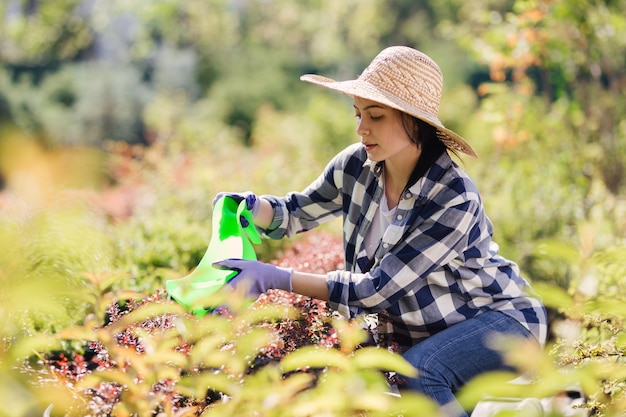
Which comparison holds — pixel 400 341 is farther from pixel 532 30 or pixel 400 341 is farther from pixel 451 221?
pixel 532 30

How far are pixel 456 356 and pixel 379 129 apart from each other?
Answer: 661 mm

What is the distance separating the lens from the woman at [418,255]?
198 cm

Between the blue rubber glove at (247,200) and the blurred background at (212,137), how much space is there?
0.41 metres

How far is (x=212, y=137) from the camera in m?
10.5

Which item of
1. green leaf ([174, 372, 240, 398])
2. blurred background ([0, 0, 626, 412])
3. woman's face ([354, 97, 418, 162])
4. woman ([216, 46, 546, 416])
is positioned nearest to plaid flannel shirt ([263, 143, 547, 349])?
woman ([216, 46, 546, 416])

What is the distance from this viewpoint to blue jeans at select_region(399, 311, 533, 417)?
192cm

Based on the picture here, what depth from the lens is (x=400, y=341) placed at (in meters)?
2.23

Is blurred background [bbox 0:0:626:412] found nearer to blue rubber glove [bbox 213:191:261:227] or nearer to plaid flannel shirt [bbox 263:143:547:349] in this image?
plaid flannel shirt [bbox 263:143:547:349]

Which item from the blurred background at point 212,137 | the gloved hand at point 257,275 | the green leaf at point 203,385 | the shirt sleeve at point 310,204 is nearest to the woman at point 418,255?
the gloved hand at point 257,275

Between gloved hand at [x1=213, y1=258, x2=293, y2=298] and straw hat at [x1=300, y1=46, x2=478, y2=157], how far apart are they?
21.1 inches

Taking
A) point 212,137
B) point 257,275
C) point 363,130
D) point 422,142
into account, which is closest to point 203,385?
point 257,275

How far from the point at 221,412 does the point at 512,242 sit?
11.5ft

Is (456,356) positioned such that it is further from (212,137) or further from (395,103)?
(212,137)

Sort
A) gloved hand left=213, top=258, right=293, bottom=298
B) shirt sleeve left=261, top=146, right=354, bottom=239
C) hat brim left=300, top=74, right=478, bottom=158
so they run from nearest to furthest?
1. gloved hand left=213, top=258, right=293, bottom=298
2. hat brim left=300, top=74, right=478, bottom=158
3. shirt sleeve left=261, top=146, right=354, bottom=239
